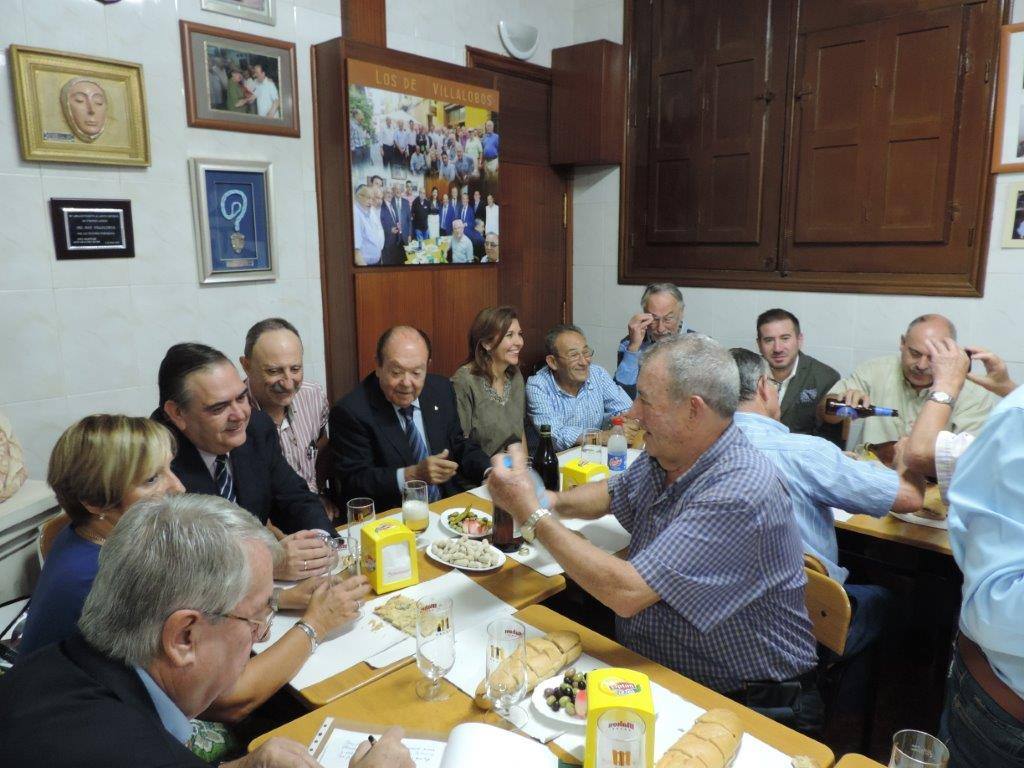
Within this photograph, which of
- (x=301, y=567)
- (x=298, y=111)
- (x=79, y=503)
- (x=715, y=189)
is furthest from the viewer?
(x=715, y=189)

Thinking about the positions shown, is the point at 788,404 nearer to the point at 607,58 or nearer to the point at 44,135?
the point at 607,58

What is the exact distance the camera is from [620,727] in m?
1.13

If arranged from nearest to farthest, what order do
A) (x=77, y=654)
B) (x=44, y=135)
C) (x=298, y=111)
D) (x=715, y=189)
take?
(x=77, y=654) < (x=44, y=135) < (x=298, y=111) < (x=715, y=189)

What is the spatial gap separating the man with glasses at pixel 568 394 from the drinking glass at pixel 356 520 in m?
1.50

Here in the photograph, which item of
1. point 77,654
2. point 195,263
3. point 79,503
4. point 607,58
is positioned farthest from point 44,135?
point 607,58

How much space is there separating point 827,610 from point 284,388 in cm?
214

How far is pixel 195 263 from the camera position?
3.36 metres

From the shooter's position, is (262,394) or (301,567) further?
(262,394)

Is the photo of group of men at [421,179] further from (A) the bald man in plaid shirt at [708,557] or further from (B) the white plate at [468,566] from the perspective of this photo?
(A) the bald man in plaid shirt at [708,557]

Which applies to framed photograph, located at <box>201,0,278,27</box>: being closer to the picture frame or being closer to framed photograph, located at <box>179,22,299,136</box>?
framed photograph, located at <box>179,22,299,136</box>

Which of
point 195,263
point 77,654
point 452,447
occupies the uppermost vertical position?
point 195,263

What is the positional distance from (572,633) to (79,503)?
114 centimetres

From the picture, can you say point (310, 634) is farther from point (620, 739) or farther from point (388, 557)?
point (620, 739)

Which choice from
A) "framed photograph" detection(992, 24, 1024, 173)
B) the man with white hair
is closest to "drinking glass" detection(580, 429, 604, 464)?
the man with white hair
